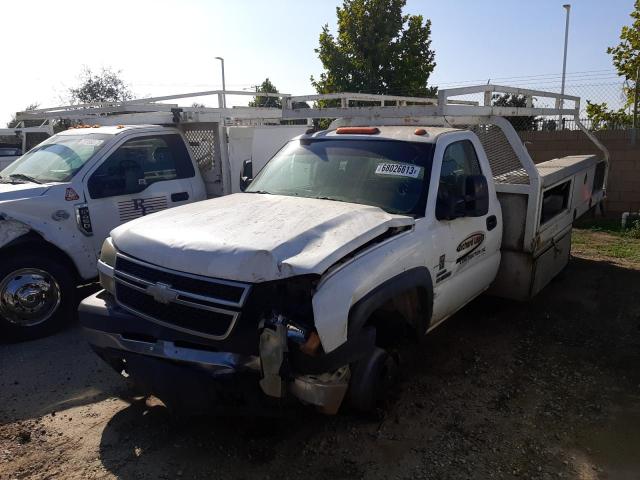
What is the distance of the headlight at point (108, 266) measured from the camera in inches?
131

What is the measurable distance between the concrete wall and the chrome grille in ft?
30.3

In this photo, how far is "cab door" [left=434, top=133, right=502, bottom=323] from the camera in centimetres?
379

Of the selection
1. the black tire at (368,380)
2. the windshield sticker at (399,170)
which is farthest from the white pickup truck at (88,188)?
the black tire at (368,380)

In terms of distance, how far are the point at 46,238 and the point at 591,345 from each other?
17.1ft

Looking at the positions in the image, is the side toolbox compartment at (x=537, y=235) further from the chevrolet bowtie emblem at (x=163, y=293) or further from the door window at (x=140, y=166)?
the door window at (x=140, y=166)

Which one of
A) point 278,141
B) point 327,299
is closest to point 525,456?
point 327,299

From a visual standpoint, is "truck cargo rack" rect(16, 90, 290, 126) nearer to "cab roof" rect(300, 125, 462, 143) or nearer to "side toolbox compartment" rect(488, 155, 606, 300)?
"cab roof" rect(300, 125, 462, 143)

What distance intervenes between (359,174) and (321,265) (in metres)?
1.49

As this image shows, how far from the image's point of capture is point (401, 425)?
3387 millimetres

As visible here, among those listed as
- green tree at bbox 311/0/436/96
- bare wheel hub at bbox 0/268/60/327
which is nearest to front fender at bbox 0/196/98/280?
bare wheel hub at bbox 0/268/60/327

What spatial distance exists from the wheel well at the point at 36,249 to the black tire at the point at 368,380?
11.2ft

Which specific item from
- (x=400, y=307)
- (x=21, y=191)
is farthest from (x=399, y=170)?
(x=21, y=191)

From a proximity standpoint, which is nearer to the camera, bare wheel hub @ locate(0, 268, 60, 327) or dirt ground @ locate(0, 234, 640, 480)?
dirt ground @ locate(0, 234, 640, 480)

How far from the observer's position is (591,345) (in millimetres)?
4637
